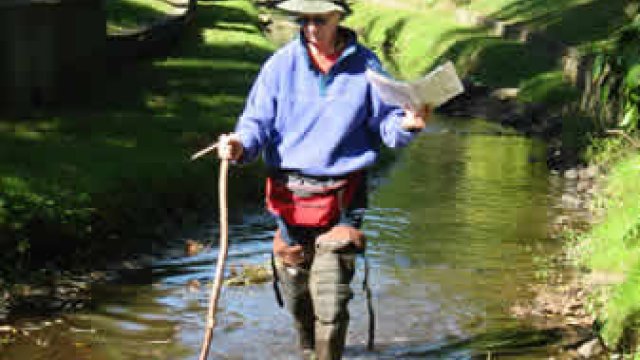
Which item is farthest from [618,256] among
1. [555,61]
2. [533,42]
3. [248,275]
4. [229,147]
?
[533,42]

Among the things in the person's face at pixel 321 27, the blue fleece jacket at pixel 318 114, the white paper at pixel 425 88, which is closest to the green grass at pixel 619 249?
the white paper at pixel 425 88

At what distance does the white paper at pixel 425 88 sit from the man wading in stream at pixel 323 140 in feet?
0.97

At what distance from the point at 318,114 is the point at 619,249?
4240 millimetres

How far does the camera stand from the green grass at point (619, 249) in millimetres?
7719

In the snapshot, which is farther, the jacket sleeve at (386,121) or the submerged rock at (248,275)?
the submerged rock at (248,275)

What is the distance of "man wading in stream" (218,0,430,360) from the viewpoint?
6406mm

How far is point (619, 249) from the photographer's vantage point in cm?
983

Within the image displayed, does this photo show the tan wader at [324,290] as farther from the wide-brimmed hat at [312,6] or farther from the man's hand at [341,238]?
the wide-brimmed hat at [312,6]

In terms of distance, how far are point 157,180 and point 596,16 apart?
2325cm

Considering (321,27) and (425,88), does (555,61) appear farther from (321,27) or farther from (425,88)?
(425,88)

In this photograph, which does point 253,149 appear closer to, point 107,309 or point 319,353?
Answer: point 319,353

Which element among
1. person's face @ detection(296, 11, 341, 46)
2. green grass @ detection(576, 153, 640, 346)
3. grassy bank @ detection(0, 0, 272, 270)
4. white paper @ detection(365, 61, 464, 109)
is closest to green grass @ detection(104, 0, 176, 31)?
grassy bank @ detection(0, 0, 272, 270)

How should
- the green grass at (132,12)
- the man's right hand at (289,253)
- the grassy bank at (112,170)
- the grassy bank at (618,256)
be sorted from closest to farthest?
1. the man's right hand at (289,253)
2. the grassy bank at (618,256)
3. the grassy bank at (112,170)
4. the green grass at (132,12)

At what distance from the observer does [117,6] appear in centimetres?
3048
